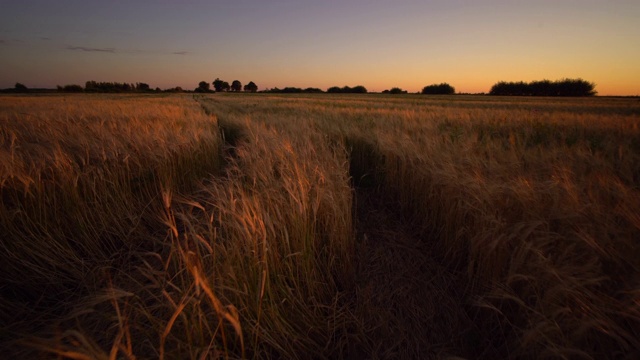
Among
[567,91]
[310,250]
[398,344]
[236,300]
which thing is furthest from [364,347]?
[567,91]

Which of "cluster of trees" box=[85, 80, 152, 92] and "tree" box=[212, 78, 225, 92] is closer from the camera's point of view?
"cluster of trees" box=[85, 80, 152, 92]

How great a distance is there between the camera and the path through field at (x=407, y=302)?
1.22 meters

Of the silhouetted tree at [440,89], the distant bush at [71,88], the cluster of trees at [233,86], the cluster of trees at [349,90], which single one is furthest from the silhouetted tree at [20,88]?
the silhouetted tree at [440,89]

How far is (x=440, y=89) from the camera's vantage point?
63562 millimetres

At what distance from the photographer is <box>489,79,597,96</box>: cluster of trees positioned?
51.3 m

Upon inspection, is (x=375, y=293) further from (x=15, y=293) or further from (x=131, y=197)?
(x=131, y=197)

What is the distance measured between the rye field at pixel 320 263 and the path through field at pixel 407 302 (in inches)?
0.4

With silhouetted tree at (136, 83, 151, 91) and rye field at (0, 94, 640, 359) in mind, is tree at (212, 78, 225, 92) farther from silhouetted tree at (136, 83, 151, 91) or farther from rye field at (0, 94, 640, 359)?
rye field at (0, 94, 640, 359)

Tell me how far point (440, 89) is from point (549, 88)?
20.7 metres

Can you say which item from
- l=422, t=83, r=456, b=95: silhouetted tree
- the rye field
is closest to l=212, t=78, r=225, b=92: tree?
l=422, t=83, r=456, b=95: silhouetted tree

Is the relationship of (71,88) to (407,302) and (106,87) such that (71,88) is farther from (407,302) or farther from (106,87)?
(407,302)

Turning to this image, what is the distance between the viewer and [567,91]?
170 feet

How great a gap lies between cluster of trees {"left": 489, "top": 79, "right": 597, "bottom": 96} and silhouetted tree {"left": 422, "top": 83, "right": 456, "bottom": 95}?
9.26 m

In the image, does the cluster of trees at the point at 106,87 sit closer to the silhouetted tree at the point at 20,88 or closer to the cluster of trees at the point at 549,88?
the silhouetted tree at the point at 20,88
